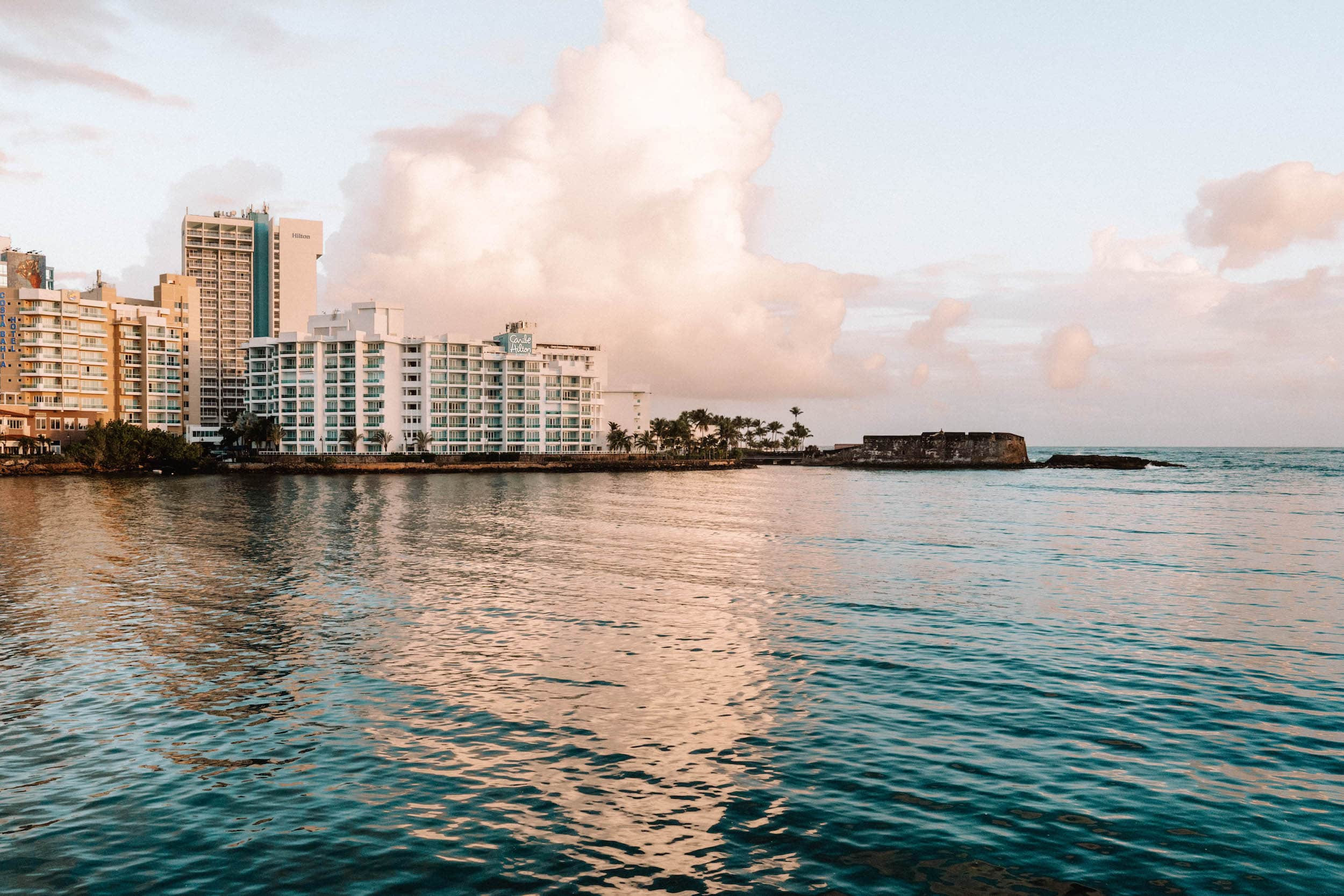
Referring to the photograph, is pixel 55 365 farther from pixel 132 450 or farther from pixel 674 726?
pixel 674 726

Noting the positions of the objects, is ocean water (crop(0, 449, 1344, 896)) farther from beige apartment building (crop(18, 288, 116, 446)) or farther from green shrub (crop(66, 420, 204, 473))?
beige apartment building (crop(18, 288, 116, 446))

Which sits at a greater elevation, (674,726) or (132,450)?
(132,450)

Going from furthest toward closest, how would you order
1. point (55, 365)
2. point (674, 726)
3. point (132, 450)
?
point (55, 365) → point (132, 450) → point (674, 726)

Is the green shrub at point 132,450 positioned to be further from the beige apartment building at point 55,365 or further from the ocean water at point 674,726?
the ocean water at point 674,726

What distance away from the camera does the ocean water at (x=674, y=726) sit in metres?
14.2

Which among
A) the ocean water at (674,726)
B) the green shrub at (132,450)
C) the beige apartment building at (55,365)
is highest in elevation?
the beige apartment building at (55,365)

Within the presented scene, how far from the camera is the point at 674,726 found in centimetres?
2097

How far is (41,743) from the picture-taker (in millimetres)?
19672

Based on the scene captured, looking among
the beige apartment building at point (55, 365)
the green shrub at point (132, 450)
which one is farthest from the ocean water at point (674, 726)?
the beige apartment building at point (55, 365)

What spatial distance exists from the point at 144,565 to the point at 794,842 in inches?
1811

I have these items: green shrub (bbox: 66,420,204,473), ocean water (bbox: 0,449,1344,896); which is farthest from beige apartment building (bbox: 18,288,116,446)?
ocean water (bbox: 0,449,1344,896)

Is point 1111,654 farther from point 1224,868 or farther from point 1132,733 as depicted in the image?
point 1224,868

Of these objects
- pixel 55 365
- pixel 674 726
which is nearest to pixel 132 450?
pixel 55 365

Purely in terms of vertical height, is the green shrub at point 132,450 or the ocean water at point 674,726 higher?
the green shrub at point 132,450
